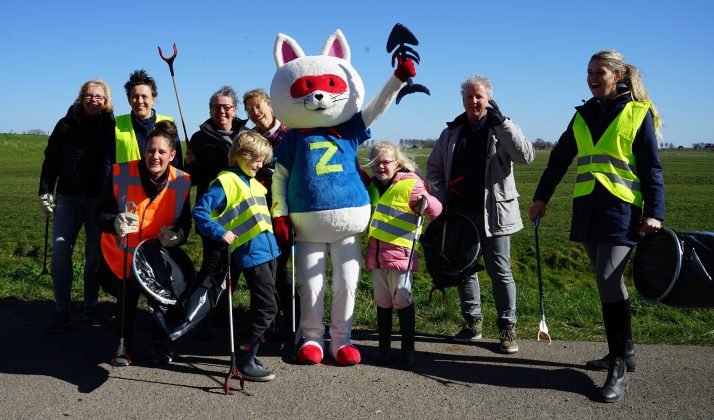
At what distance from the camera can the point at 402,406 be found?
4.10m

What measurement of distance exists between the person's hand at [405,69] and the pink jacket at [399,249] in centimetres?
74

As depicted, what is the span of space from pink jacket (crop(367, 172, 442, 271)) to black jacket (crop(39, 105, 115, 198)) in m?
2.38

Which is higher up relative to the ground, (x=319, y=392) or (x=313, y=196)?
(x=313, y=196)

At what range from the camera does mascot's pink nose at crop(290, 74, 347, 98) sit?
5.05 m

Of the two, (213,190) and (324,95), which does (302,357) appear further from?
(324,95)

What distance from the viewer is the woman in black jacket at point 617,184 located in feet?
14.6

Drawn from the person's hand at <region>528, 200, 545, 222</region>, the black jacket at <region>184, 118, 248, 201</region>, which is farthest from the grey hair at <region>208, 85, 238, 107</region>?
the person's hand at <region>528, 200, 545, 222</region>

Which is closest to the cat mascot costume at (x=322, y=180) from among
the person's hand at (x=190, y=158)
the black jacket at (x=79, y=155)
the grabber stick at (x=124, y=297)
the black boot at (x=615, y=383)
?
the person's hand at (x=190, y=158)

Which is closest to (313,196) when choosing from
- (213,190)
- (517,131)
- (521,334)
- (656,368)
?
(213,190)

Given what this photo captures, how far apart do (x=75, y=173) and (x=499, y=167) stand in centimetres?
349

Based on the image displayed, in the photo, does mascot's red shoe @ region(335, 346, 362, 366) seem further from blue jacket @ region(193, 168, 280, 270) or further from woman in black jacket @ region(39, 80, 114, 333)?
woman in black jacket @ region(39, 80, 114, 333)

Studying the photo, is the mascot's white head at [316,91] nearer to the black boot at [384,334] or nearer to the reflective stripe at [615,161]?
the black boot at [384,334]

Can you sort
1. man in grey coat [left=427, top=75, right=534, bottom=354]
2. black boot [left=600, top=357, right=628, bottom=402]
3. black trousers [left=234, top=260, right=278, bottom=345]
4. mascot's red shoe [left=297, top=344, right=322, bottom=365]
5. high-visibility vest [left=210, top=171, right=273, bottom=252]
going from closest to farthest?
black boot [left=600, top=357, right=628, bottom=402] → black trousers [left=234, top=260, right=278, bottom=345] → high-visibility vest [left=210, top=171, right=273, bottom=252] → mascot's red shoe [left=297, top=344, right=322, bottom=365] → man in grey coat [left=427, top=75, right=534, bottom=354]

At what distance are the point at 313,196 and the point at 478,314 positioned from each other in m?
1.77
